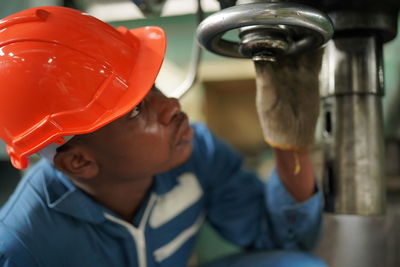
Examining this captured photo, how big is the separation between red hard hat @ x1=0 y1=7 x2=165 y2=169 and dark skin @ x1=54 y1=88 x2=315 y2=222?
5 cm

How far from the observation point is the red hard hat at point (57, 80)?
48cm

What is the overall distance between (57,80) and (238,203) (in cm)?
48

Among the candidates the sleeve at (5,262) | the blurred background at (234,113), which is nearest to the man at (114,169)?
the sleeve at (5,262)

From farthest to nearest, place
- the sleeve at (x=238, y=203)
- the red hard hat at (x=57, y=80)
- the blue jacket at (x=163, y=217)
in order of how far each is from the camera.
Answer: the sleeve at (x=238, y=203) < the blue jacket at (x=163, y=217) < the red hard hat at (x=57, y=80)

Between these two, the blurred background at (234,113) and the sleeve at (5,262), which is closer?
the sleeve at (5,262)

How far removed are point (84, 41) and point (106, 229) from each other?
1.06 ft

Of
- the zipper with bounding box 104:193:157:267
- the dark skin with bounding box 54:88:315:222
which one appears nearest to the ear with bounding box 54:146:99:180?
the dark skin with bounding box 54:88:315:222

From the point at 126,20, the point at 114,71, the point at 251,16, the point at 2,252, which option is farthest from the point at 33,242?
the point at 126,20

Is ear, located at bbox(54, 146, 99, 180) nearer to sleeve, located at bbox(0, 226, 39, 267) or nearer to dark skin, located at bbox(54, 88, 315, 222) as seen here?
dark skin, located at bbox(54, 88, 315, 222)

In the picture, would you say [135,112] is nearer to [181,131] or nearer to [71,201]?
[181,131]

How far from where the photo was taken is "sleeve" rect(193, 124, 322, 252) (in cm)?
78

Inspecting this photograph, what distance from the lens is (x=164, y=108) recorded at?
0.56 metres

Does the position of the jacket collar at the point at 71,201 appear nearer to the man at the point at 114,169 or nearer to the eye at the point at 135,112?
the man at the point at 114,169

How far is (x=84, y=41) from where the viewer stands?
0.49 m
